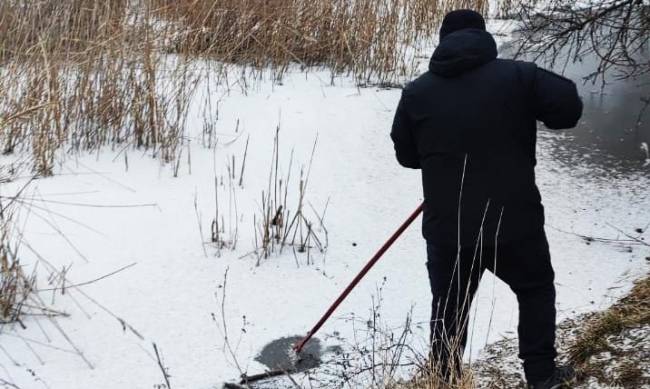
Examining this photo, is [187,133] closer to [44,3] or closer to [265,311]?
[44,3]

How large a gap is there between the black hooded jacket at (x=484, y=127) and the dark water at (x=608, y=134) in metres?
2.71

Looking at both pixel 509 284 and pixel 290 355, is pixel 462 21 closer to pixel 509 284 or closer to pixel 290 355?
pixel 509 284

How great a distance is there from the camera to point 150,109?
17.5 feet

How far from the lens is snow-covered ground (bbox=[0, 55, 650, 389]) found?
11.3 ft

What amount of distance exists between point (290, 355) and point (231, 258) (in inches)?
35.9

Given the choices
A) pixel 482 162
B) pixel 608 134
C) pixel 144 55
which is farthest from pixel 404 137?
pixel 608 134

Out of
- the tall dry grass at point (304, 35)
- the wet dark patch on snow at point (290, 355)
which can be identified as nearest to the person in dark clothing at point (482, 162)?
the wet dark patch on snow at point (290, 355)

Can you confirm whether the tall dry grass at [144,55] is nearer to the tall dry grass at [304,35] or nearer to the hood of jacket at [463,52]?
the tall dry grass at [304,35]

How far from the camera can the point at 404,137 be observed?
285 cm

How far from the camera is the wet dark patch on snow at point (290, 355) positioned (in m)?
3.40

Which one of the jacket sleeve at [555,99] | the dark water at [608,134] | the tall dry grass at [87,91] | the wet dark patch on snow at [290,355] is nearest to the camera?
the jacket sleeve at [555,99]

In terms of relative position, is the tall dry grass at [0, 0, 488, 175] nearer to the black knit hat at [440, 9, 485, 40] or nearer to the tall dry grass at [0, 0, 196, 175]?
the tall dry grass at [0, 0, 196, 175]

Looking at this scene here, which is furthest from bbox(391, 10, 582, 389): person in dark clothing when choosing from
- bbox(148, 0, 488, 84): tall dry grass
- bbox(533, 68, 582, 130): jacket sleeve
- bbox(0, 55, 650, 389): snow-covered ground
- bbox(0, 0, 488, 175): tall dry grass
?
bbox(148, 0, 488, 84): tall dry grass

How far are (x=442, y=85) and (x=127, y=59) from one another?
3.28 metres
